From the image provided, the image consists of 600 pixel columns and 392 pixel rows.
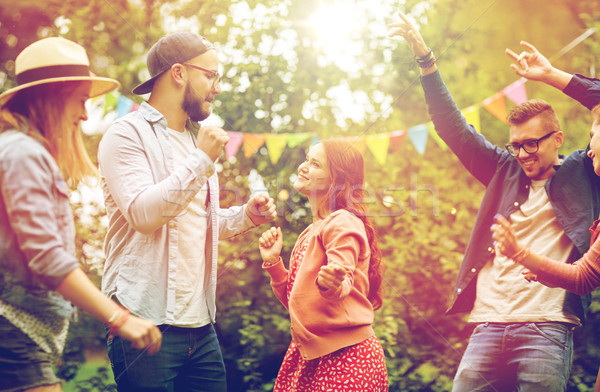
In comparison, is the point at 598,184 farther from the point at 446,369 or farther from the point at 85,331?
the point at 85,331

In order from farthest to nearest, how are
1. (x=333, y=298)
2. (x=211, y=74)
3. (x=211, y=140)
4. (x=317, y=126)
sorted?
(x=317, y=126), (x=211, y=74), (x=333, y=298), (x=211, y=140)

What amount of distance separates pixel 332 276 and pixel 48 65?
1.23 meters

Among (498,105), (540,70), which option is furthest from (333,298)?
(498,105)

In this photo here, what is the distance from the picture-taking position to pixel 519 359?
248 cm

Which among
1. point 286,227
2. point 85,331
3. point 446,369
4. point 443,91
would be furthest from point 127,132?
point 446,369

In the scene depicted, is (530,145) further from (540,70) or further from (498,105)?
(498,105)

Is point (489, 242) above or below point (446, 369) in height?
above

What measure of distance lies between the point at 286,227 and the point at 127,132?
257 centimetres

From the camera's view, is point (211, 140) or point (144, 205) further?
point (211, 140)

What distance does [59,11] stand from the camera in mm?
4773

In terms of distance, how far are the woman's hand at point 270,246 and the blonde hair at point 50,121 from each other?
3.54 ft

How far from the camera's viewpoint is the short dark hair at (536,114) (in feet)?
8.82

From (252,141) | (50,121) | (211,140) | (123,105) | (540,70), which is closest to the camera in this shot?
(50,121)

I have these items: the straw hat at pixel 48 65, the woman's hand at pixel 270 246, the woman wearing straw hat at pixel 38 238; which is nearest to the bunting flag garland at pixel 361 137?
the woman's hand at pixel 270 246
